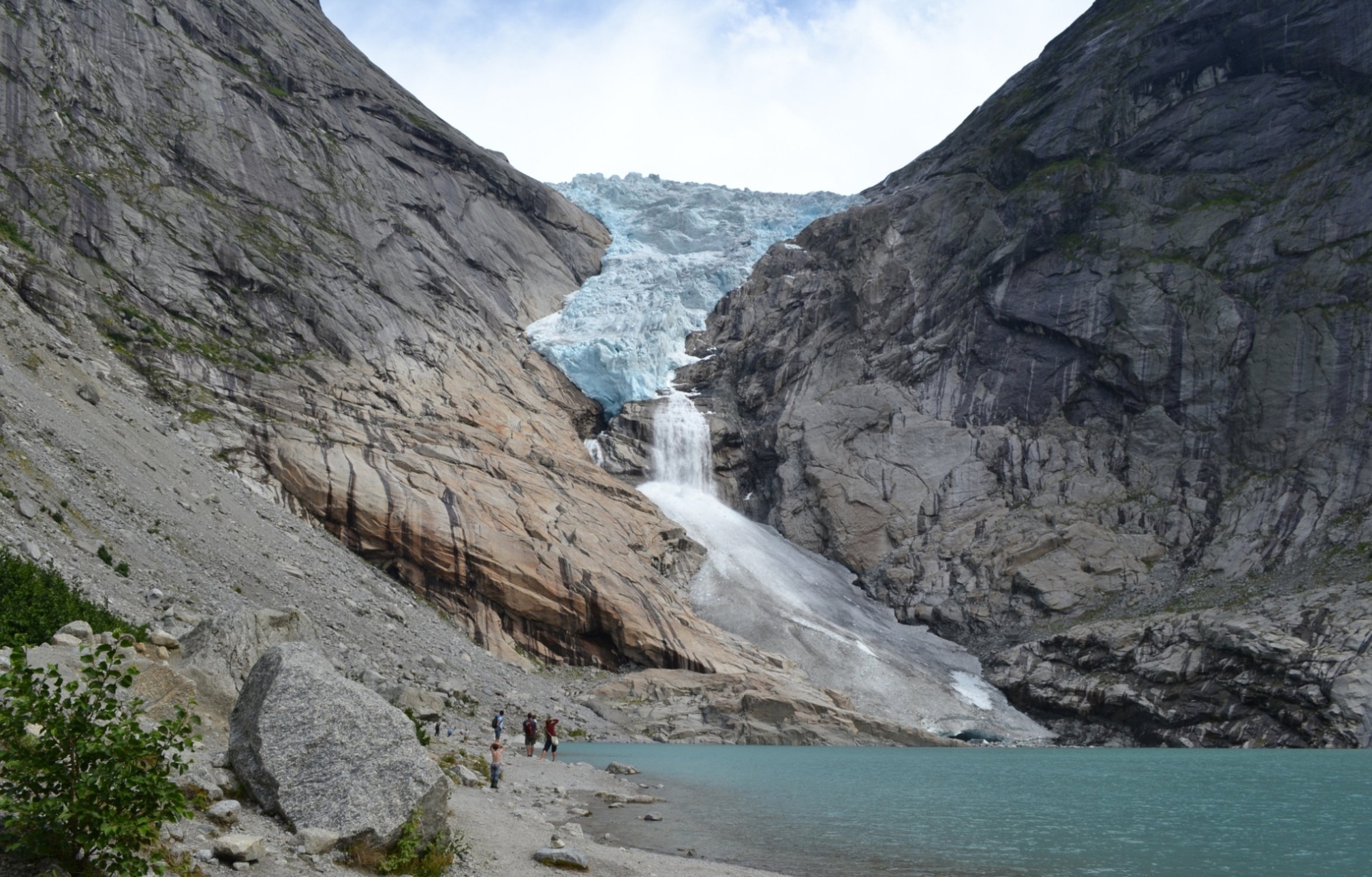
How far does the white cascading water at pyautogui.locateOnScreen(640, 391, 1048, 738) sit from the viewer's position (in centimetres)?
5703

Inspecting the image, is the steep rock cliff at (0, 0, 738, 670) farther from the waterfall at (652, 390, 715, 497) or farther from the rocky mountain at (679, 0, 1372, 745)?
the rocky mountain at (679, 0, 1372, 745)

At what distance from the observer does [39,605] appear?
780 inches

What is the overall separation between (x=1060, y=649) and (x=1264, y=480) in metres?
21.3

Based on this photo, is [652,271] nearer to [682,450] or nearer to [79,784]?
[682,450]

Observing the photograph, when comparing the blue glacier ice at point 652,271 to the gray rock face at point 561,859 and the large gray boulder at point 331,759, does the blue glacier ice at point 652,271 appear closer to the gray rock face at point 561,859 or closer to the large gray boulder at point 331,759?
the gray rock face at point 561,859

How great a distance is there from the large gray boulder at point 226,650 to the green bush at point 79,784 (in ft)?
21.4

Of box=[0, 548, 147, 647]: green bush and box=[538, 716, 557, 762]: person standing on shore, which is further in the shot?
box=[538, 716, 557, 762]: person standing on shore

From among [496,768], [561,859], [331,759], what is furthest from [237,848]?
[496,768]

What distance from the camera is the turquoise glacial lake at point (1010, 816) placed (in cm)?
1727

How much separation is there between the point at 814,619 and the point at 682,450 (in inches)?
989

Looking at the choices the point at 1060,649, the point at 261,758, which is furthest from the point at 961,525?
the point at 261,758

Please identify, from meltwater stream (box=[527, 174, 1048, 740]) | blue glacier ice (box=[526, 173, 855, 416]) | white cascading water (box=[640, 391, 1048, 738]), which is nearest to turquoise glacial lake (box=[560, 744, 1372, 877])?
white cascading water (box=[640, 391, 1048, 738])

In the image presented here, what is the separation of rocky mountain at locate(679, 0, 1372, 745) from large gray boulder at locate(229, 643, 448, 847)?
5152 centimetres

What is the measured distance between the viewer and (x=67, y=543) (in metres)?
27.8
